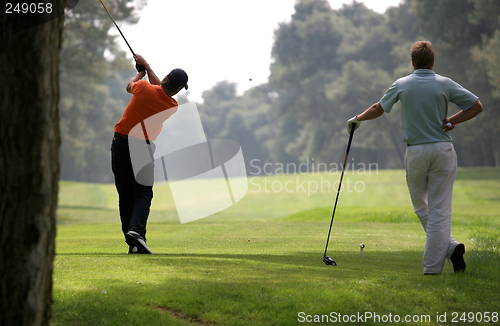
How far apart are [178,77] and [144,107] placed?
0.58 m

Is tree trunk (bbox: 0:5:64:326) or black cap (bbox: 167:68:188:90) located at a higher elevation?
black cap (bbox: 167:68:188:90)

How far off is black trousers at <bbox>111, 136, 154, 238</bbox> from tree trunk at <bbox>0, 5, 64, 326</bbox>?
3350 millimetres

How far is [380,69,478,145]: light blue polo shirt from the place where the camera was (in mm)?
5160

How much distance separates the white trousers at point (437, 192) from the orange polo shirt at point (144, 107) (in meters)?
3.14

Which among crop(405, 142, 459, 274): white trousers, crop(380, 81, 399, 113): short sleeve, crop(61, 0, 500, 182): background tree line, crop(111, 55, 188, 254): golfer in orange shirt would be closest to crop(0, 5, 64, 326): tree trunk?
crop(111, 55, 188, 254): golfer in orange shirt

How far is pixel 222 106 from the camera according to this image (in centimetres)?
10800

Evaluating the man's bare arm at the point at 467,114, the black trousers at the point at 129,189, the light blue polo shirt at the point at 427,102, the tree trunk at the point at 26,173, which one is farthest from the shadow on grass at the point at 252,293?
the man's bare arm at the point at 467,114

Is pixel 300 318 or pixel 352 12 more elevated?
pixel 352 12

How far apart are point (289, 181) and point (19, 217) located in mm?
32418

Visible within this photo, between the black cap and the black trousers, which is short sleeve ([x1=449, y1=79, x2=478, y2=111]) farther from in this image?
the black trousers

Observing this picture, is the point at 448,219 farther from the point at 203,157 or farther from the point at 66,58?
the point at 66,58

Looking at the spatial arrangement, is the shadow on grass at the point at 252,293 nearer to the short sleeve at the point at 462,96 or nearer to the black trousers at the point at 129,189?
the black trousers at the point at 129,189

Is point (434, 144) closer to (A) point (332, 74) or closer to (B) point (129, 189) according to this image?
(B) point (129, 189)

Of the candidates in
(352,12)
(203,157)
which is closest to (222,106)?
(352,12)
